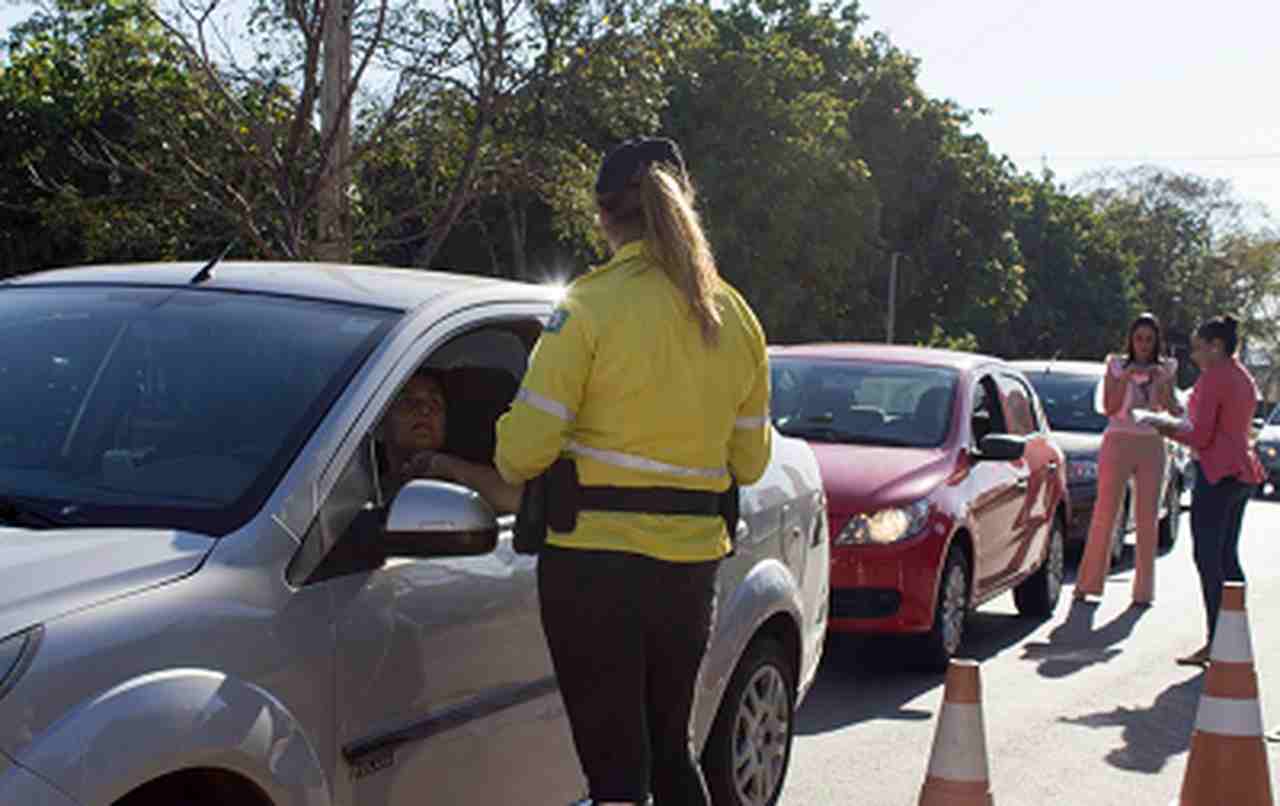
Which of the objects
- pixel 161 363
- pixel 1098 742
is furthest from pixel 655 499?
pixel 1098 742

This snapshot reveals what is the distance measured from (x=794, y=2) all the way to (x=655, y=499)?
1590 inches

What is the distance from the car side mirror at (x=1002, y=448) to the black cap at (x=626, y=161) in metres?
5.44

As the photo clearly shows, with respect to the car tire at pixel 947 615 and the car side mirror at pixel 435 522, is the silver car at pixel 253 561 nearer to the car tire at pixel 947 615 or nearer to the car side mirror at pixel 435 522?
Result: the car side mirror at pixel 435 522

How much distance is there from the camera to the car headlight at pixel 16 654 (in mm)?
2635

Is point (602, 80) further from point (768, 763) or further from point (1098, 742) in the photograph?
point (768, 763)

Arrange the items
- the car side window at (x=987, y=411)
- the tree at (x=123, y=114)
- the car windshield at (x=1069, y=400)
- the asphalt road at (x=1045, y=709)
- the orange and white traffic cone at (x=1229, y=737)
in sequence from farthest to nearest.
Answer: the car windshield at (x=1069, y=400) → the tree at (x=123, y=114) → the car side window at (x=987, y=411) → the asphalt road at (x=1045, y=709) → the orange and white traffic cone at (x=1229, y=737)

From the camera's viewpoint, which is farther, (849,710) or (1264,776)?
(849,710)

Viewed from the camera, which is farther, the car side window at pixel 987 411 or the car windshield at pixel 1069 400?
the car windshield at pixel 1069 400

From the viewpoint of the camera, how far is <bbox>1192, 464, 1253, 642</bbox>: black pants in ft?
28.4

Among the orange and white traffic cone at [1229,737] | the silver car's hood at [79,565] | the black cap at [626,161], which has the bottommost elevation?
the orange and white traffic cone at [1229,737]

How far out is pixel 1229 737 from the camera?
5.52 m

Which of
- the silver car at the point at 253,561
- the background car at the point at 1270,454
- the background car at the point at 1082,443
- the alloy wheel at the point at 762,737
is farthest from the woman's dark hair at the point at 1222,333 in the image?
the background car at the point at 1270,454

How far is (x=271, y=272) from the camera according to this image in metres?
4.25

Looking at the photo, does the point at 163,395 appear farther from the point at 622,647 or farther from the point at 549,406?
the point at 622,647
